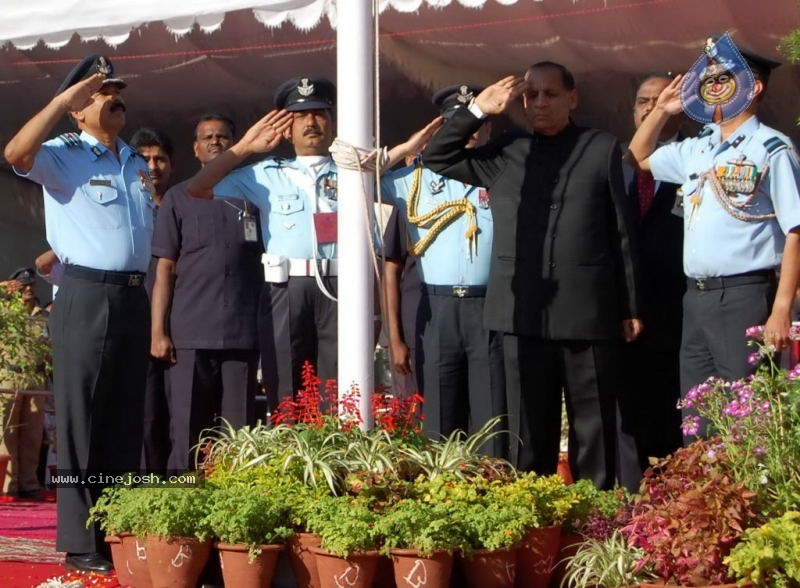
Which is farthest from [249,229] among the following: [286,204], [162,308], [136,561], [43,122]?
[136,561]

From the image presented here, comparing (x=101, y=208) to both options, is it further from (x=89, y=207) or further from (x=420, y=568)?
(x=420, y=568)

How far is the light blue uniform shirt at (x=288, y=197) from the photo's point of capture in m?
6.15

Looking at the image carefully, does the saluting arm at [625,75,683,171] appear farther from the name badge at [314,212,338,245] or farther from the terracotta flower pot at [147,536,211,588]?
the terracotta flower pot at [147,536,211,588]

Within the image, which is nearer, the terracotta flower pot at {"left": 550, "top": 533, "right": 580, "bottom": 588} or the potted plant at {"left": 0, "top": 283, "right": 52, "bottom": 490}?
the terracotta flower pot at {"left": 550, "top": 533, "right": 580, "bottom": 588}

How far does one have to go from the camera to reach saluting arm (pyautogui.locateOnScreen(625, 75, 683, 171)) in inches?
208

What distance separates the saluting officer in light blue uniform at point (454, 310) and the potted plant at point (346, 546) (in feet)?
6.49

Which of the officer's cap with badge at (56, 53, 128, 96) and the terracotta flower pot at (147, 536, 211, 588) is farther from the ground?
the officer's cap with badge at (56, 53, 128, 96)

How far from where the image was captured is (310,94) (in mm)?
6305

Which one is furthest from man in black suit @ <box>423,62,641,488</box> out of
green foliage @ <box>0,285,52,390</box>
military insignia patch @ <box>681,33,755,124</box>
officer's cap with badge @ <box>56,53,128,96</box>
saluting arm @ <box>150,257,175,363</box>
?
green foliage @ <box>0,285,52,390</box>

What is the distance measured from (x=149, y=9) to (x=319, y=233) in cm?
231

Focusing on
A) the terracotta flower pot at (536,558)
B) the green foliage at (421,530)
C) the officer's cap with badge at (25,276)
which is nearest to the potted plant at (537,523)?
the terracotta flower pot at (536,558)

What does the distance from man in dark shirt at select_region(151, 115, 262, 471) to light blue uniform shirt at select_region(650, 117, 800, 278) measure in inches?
89.5

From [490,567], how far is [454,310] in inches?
86.6

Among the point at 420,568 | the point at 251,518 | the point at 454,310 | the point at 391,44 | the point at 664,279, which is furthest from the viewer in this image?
the point at 391,44
